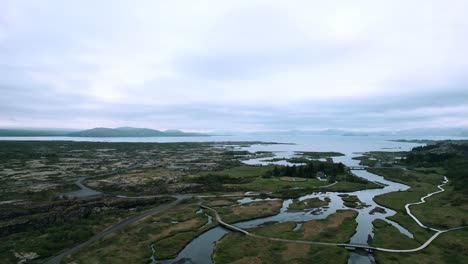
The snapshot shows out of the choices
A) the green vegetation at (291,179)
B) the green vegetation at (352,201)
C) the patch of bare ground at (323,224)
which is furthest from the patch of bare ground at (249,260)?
the green vegetation at (291,179)

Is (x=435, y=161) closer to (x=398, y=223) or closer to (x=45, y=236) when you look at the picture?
(x=398, y=223)

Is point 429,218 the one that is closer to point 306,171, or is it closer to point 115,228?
point 306,171

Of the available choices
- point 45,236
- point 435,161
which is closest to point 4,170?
point 45,236

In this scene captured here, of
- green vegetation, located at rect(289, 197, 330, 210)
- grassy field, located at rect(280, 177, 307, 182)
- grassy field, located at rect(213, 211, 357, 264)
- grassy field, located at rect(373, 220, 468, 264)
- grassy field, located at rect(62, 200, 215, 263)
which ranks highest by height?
grassy field, located at rect(280, 177, 307, 182)

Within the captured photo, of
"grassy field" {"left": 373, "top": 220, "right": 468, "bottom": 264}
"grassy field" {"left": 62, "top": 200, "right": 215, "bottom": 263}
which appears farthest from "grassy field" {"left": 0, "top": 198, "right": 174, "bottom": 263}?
"grassy field" {"left": 373, "top": 220, "right": 468, "bottom": 264}

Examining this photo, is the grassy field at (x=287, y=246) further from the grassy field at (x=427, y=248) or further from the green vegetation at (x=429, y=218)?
the green vegetation at (x=429, y=218)

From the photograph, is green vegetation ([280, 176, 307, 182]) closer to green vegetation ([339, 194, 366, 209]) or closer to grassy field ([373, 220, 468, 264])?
green vegetation ([339, 194, 366, 209])

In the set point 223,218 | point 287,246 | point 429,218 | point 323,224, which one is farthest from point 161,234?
point 429,218
